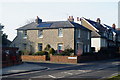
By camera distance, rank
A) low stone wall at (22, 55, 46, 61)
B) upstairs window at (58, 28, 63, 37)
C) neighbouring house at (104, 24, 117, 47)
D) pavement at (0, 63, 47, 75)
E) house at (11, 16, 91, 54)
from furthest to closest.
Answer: neighbouring house at (104, 24, 117, 47) → upstairs window at (58, 28, 63, 37) → house at (11, 16, 91, 54) → low stone wall at (22, 55, 46, 61) → pavement at (0, 63, 47, 75)

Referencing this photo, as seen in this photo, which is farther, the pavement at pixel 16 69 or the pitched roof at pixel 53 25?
the pitched roof at pixel 53 25

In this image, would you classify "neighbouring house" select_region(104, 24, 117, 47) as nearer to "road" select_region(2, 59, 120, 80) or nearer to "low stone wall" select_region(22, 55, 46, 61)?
"low stone wall" select_region(22, 55, 46, 61)

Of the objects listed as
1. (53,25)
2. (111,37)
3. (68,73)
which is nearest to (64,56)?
(53,25)

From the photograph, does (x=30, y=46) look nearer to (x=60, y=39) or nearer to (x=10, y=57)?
(x=60, y=39)

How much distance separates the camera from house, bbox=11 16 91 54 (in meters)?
40.5

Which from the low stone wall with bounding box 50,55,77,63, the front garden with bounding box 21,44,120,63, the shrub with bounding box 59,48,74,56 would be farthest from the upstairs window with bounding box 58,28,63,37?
the low stone wall with bounding box 50,55,77,63

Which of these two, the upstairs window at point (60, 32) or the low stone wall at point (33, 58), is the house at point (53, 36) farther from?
the low stone wall at point (33, 58)

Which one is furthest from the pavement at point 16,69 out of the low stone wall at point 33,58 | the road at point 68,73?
the low stone wall at point 33,58

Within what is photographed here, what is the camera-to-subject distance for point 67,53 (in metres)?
37.5

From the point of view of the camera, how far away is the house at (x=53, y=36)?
40531 millimetres

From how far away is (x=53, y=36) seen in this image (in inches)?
1649

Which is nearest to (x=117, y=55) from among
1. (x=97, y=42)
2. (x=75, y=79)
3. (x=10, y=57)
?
(x=97, y=42)

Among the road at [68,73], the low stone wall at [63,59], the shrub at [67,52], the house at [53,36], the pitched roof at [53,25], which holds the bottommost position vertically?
the road at [68,73]

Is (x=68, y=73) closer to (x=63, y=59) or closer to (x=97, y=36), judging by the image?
(x=63, y=59)
